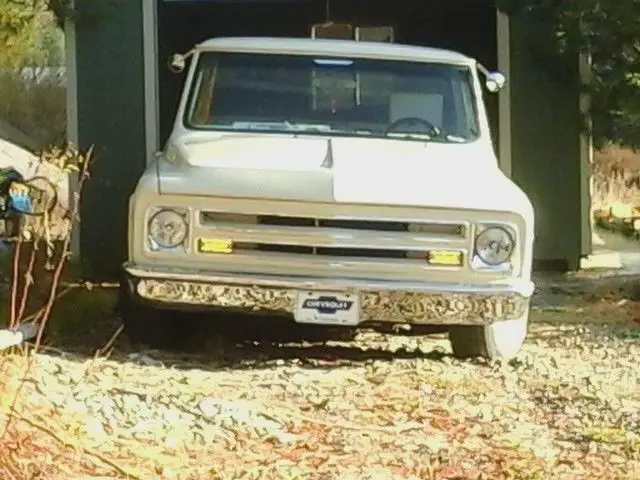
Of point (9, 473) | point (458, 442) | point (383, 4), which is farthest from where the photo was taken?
point (383, 4)

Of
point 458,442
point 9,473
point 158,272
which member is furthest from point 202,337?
point 9,473

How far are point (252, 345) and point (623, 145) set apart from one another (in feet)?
11.9

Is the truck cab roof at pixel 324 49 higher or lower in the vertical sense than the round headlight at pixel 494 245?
higher

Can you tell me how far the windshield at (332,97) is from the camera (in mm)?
8555

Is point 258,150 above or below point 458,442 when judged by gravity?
above

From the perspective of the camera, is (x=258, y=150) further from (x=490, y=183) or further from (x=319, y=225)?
(x=490, y=183)

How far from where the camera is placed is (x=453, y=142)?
8.54m

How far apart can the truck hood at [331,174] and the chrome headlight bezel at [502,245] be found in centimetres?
11

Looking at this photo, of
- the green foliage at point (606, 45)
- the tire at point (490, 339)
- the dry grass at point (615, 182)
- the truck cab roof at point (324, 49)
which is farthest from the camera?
the dry grass at point (615, 182)

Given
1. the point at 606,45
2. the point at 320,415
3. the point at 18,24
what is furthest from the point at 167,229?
the point at 606,45

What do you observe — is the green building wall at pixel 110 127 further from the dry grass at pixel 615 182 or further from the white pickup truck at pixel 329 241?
the dry grass at pixel 615 182

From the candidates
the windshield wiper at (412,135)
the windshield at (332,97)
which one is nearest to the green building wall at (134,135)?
the windshield at (332,97)

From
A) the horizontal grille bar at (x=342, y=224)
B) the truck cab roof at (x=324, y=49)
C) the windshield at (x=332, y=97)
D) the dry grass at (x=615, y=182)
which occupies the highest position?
the truck cab roof at (x=324, y=49)

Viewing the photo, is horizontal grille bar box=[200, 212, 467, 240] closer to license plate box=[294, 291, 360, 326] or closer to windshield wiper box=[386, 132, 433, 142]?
license plate box=[294, 291, 360, 326]
